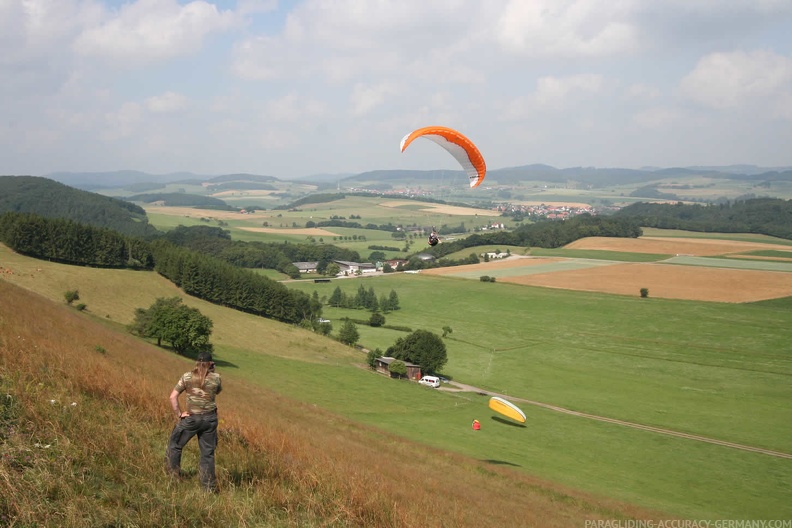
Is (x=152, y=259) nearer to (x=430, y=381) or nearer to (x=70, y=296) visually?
(x=70, y=296)

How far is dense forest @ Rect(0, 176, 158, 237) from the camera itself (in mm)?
173625

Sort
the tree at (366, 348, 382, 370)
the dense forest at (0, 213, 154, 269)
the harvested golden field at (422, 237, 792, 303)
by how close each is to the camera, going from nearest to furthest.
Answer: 1. the tree at (366, 348, 382, 370)
2. the dense forest at (0, 213, 154, 269)
3. the harvested golden field at (422, 237, 792, 303)

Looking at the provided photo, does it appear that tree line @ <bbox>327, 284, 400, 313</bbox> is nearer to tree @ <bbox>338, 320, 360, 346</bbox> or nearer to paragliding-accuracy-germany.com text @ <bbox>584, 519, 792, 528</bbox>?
tree @ <bbox>338, 320, 360, 346</bbox>

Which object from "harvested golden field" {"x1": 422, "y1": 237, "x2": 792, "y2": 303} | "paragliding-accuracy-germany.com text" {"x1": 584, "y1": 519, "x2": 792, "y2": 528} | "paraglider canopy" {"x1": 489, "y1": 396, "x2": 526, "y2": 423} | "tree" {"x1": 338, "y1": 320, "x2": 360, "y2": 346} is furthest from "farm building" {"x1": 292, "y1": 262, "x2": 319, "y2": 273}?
"paragliding-accuracy-germany.com text" {"x1": 584, "y1": 519, "x2": 792, "y2": 528}

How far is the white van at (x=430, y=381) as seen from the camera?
53.6 m

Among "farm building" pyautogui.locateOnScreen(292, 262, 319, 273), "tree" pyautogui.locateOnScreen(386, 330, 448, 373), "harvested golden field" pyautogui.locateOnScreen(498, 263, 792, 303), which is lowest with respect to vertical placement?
"tree" pyautogui.locateOnScreen(386, 330, 448, 373)

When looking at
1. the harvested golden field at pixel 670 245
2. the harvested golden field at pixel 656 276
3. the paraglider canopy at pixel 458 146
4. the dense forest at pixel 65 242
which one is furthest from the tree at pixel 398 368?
the harvested golden field at pixel 670 245

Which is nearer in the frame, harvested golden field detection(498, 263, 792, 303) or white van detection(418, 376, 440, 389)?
white van detection(418, 376, 440, 389)

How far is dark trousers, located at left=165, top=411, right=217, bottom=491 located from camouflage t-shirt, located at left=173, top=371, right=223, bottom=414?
98 mm

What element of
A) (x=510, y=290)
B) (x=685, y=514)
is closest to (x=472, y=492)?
(x=685, y=514)

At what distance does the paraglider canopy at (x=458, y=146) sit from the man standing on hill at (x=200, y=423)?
19.2 metres

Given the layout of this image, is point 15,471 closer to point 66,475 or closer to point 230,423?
point 66,475

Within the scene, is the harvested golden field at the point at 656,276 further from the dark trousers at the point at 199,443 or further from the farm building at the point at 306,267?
the dark trousers at the point at 199,443

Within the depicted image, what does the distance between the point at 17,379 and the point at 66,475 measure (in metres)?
3.64
